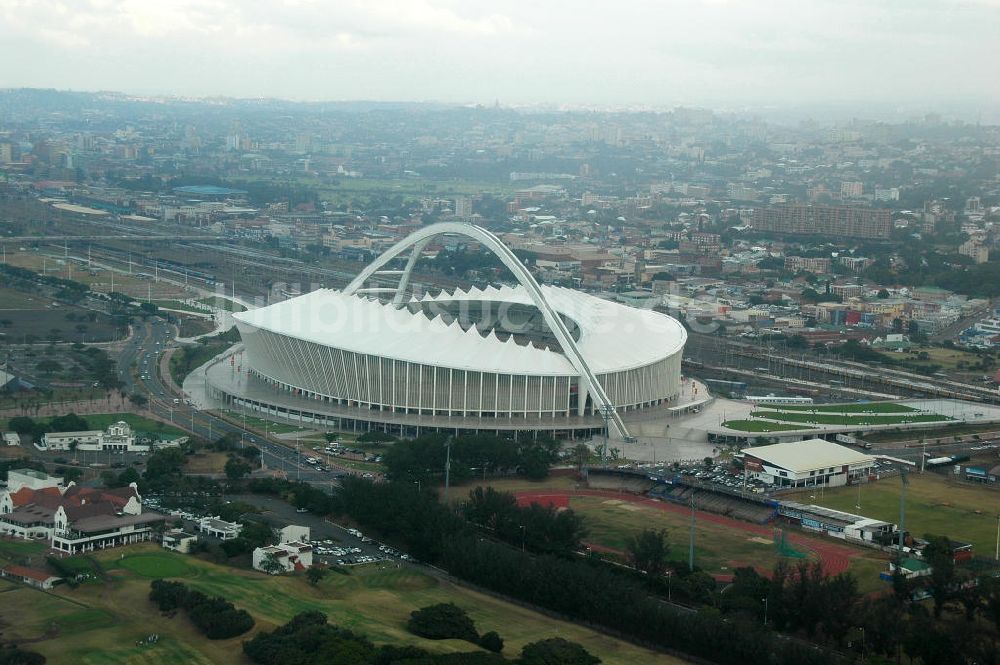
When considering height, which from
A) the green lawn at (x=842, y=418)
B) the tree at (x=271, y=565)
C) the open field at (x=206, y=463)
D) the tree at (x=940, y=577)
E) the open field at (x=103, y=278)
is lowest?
the open field at (x=103, y=278)

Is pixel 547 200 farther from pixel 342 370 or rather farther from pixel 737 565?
pixel 737 565

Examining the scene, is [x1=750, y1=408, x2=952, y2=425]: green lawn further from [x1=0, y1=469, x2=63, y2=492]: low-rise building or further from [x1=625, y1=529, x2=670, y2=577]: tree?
[x1=0, y1=469, x2=63, y2=492]: low-rise building

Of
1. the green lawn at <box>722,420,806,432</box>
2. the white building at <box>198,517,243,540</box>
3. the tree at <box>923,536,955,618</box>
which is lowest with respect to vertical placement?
the green lawn at <box>722,420,806,432</box>

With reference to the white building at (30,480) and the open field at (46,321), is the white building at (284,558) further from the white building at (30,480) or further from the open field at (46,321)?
the open field at (46,321)

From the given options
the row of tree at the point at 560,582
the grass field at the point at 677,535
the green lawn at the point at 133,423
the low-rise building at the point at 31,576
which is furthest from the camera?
the green lawn at the point at 133,423

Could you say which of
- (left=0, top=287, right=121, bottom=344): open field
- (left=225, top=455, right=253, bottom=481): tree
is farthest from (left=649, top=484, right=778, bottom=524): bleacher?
(left=0, top=287, right=121, bottom=344): open field

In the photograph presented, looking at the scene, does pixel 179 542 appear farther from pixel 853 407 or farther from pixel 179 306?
pixel 179 306

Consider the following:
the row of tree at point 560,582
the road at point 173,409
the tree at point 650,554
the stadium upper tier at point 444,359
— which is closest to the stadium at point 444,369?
the stadium upper tier at point 444,359
